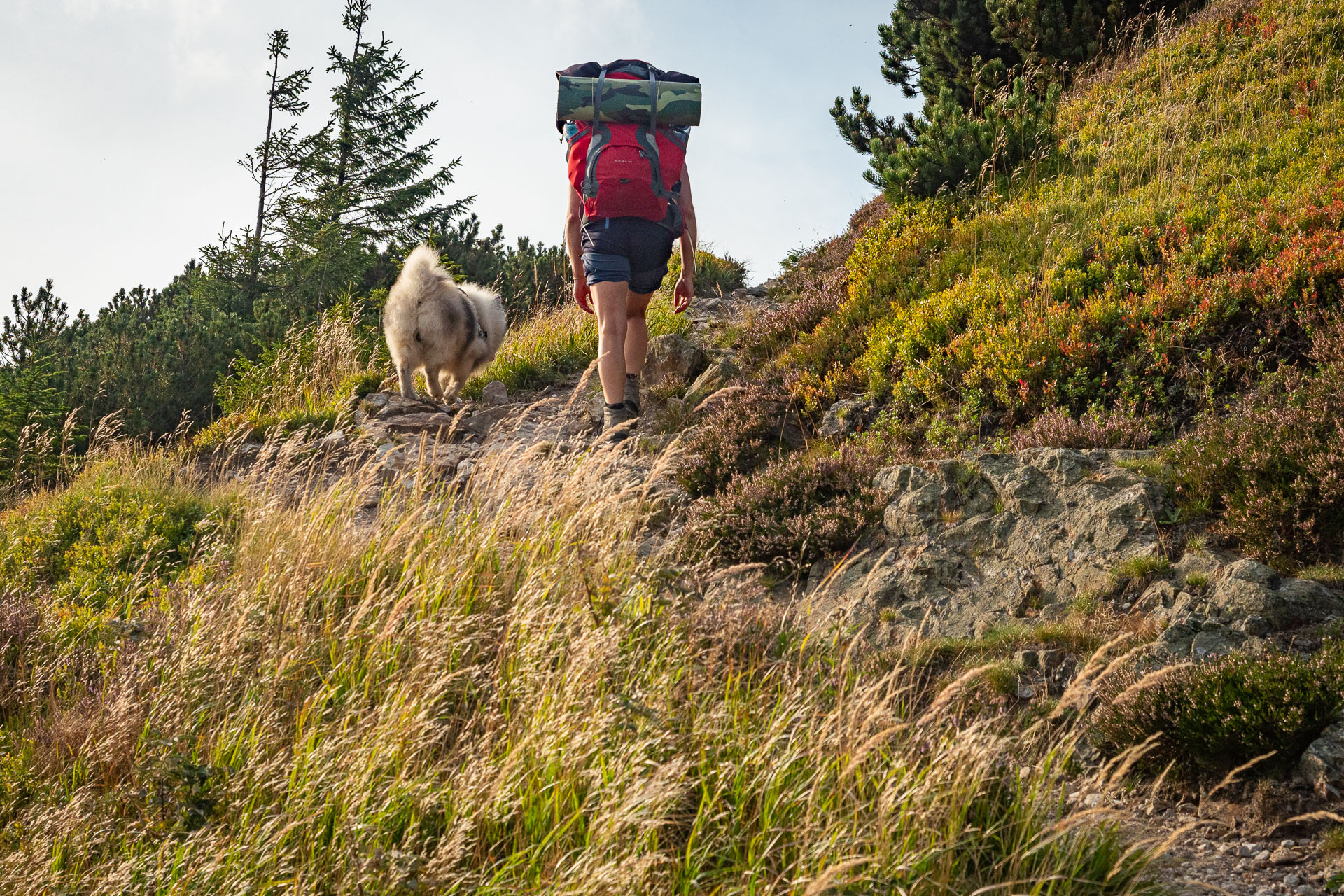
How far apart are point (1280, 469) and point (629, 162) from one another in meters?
4.61

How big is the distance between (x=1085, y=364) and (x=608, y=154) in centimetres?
377

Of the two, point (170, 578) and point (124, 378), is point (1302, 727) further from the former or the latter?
point (124, 378)

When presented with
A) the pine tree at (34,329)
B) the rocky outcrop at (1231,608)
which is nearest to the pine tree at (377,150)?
the pine tree at (34,329)

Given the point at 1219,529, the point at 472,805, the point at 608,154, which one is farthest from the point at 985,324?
the point at 472,805

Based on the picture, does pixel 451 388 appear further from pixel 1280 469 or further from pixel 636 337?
pixel 1280 469

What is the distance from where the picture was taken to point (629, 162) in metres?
6.54

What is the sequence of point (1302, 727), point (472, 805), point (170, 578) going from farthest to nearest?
point (170, 578), point (1302, 727), point (472, 805)

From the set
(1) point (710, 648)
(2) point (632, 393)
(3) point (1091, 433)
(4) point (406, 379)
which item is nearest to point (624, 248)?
(2) point (632, 393)

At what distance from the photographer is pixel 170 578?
581 centimetres

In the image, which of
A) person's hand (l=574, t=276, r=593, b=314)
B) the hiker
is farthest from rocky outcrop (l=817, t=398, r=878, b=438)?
person's hand (l=574, t=276, r=593, b=314)

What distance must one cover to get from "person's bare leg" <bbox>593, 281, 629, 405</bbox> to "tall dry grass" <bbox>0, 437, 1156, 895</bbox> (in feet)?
8.95

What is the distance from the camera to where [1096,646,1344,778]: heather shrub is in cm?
331

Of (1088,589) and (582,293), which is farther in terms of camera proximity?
(582,293)

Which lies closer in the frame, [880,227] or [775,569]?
[775,569]
